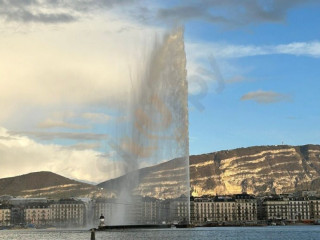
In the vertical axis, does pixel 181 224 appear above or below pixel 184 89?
below

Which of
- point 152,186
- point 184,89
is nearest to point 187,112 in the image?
point 184,89

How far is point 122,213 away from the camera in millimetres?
120000

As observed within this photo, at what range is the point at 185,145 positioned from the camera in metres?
88.8

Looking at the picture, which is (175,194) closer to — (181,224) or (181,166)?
(181,166)

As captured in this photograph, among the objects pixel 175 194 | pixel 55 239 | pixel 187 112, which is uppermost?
pixel 187 112

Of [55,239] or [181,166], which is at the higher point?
[181,166]

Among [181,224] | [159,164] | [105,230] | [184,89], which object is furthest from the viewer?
[181,224]

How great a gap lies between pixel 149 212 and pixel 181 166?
37.0 m

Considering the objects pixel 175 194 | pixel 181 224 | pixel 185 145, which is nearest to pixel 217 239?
pixel 175 194

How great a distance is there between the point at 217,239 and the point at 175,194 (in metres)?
10.3

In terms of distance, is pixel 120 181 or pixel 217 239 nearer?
pixel 217 239

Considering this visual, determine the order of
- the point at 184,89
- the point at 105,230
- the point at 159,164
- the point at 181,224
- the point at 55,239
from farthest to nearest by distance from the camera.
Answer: the point at 181,224
the point at 105,230
the point at 55,239
the point at 159,164
the point at 184,89

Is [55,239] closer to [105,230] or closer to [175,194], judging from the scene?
[105,230]

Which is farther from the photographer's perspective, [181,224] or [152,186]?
[181,224]
